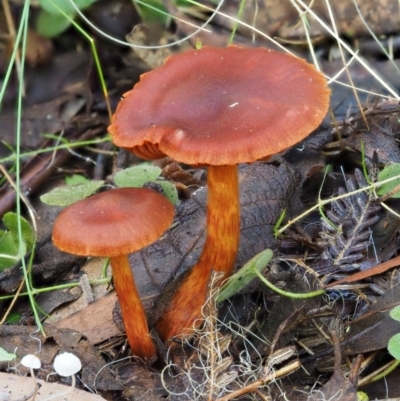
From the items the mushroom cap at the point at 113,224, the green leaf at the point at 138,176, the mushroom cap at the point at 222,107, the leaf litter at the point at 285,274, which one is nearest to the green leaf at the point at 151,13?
the leaf litter at the point at 285,274

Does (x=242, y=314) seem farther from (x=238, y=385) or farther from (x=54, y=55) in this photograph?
(x=54, y=55)

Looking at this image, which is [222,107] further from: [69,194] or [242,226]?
[69,194]

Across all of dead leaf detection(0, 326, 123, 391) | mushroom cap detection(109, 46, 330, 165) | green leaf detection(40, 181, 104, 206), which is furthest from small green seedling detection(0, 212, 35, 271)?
mushroom cap detection(109, 46, 330, 165)

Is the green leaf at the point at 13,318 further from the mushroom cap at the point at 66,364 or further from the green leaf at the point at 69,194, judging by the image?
the mushroom cap at the point at 66,364

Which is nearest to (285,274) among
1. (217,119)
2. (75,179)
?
(217,119)

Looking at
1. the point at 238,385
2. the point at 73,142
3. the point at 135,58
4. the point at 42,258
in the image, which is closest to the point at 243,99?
the point at 238,385

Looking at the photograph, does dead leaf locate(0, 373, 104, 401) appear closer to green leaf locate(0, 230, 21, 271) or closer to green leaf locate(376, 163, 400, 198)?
green leaf locate(0, 230, 21, 271)
